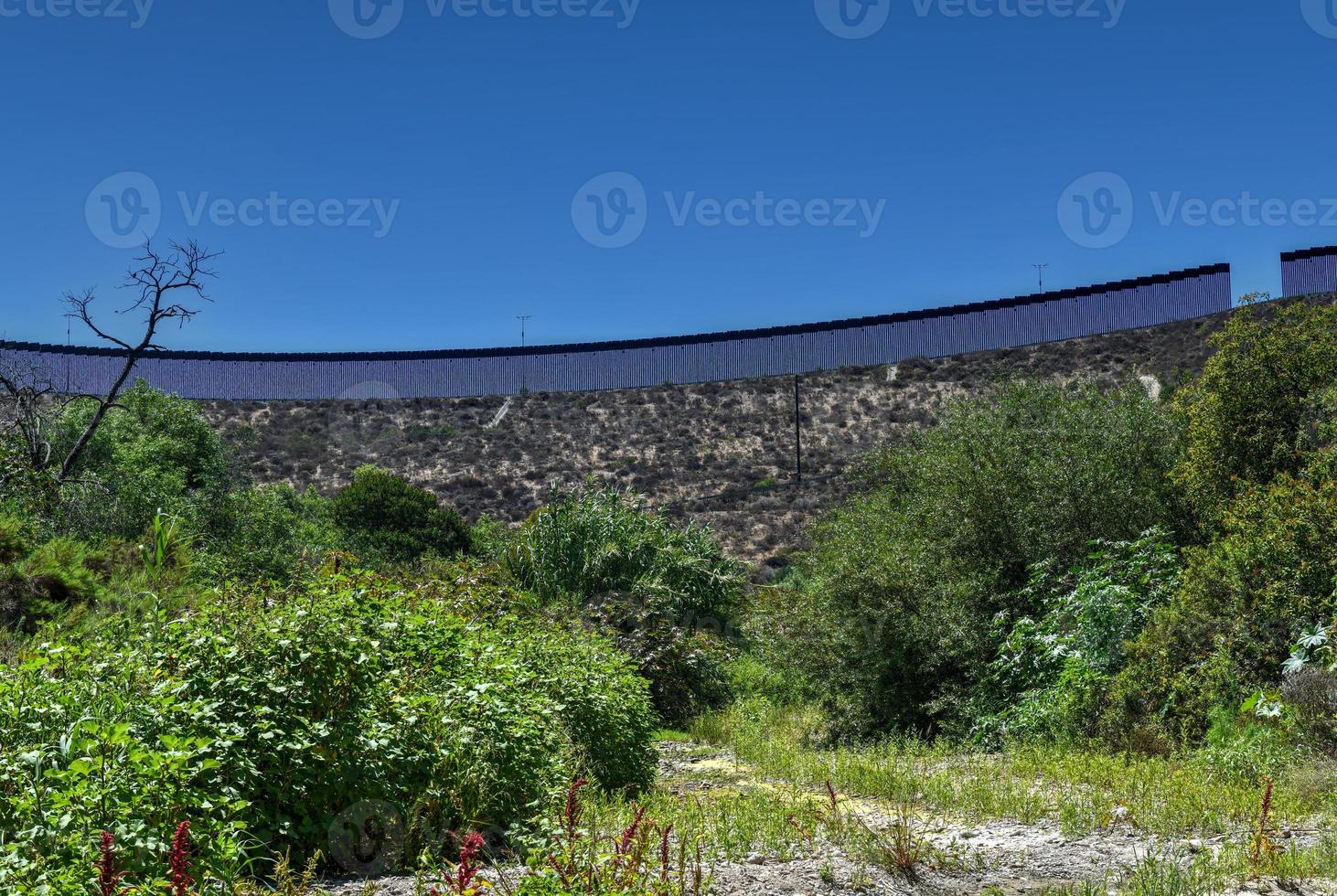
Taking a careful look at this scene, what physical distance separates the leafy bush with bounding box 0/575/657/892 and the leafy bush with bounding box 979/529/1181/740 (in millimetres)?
5527

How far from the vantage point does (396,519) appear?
3494 centimetres

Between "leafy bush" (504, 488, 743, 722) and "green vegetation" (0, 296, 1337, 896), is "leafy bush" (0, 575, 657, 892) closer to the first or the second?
"green vegetation" (0, 296, 1337, 896)

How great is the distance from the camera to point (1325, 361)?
Result: 10.7 m

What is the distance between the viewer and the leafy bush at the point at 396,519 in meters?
33.4

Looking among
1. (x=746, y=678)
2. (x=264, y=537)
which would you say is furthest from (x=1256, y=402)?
(x=264, y=537)

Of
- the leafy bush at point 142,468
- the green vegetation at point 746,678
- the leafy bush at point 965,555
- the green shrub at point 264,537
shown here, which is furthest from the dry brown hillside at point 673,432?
the leafy bush at point 965,555

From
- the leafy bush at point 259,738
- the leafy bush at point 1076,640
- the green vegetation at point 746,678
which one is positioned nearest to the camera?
the leafy bush at point 259,738

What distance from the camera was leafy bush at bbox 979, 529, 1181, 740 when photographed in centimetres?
1042

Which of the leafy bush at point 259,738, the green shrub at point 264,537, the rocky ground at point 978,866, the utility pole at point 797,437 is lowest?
the rocky ground at point 978,866

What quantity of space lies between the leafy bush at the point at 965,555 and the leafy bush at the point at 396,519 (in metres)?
21.6

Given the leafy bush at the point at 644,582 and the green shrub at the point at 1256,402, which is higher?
the green shrub at the point at 1256,402

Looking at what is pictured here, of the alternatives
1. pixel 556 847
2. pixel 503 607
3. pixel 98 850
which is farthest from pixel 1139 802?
pixel 503 607

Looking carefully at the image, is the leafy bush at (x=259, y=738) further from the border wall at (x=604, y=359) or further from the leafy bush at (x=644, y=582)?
the border wall at (x=604, y=359)

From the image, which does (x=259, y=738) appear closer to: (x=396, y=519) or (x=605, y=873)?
(x=605, y=873)
